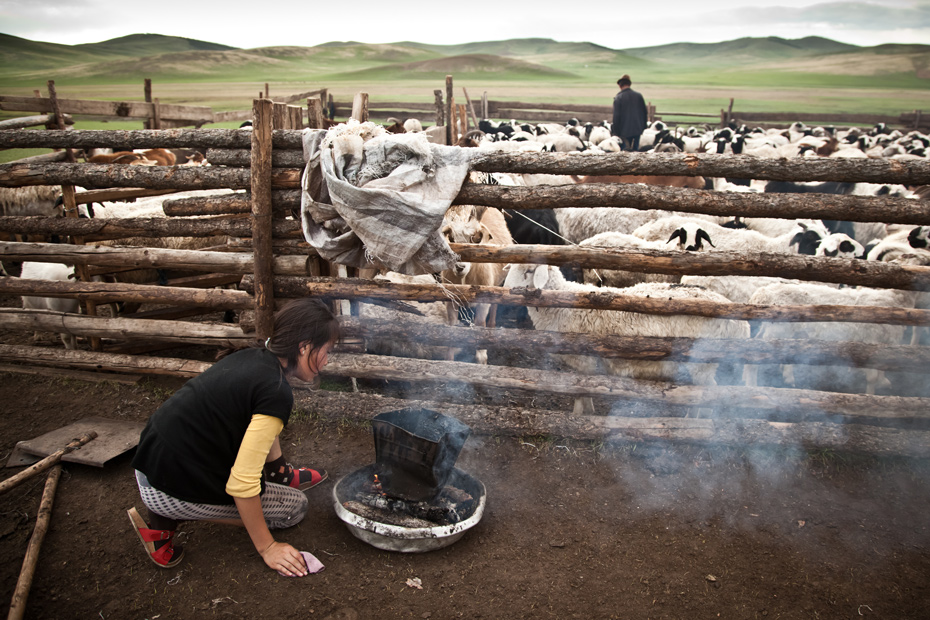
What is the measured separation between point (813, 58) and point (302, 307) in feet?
409

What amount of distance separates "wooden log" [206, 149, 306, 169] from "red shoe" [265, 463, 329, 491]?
2066 millimetres

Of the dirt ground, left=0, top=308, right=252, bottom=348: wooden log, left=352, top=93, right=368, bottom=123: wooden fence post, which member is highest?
left=352, top=93, right=368, bottom=123: wooden fence post

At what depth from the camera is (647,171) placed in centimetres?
366

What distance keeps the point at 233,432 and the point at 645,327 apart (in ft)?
11.0

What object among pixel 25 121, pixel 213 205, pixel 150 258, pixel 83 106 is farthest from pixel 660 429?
pixel 83 106

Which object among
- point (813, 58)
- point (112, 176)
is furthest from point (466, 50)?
point (112, 176)

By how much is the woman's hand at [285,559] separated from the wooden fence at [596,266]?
1.60 metres

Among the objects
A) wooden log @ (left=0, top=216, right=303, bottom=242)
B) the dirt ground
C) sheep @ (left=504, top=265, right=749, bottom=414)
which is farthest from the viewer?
sheep @ (left=504, top=265, right=749, bottom=414)

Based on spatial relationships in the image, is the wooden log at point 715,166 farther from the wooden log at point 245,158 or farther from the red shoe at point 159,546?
the red shoe at point 159,546

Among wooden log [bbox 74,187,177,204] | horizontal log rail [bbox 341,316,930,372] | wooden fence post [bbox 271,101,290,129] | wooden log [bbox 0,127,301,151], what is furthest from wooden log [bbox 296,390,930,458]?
wooden log [bbox 74,187,177,204]

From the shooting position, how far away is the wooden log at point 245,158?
12.3ft

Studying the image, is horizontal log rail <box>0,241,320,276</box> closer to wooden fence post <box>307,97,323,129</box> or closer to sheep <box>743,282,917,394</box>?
wooden fence post <box>307,97,323,129</box>

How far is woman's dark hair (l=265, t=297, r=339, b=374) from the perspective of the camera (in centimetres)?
254

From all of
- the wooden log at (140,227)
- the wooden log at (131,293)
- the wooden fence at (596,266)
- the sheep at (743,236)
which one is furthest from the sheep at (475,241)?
the sheep at (743,236)
